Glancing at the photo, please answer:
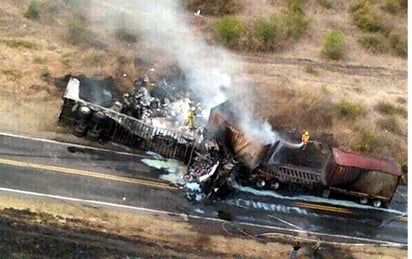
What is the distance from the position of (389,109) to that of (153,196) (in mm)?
14838

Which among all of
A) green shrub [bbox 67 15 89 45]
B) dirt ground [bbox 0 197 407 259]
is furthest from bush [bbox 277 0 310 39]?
dirt ground [bbox 0 197 407 259]

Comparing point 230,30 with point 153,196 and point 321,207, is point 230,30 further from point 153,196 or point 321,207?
point 153,196

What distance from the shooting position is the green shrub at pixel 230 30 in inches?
1464

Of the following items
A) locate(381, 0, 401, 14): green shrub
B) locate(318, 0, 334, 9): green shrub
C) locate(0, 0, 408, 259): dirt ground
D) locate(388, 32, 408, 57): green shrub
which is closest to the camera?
locate(0, 0, 408, 259): dirt ground

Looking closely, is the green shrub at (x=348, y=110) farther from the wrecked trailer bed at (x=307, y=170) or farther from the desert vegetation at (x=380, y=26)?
the desert vegetation at (x=380, y=26)

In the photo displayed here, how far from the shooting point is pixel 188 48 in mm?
36094

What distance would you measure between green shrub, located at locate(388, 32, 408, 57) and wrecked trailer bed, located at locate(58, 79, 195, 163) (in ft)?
59.1

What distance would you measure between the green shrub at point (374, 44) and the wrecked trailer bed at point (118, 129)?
16561 mm

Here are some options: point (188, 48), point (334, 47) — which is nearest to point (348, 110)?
point (334, 47)

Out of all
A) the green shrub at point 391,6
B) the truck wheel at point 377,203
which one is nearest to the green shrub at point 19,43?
the truck wheel at point 377,203

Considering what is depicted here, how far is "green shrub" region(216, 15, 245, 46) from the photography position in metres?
37.2

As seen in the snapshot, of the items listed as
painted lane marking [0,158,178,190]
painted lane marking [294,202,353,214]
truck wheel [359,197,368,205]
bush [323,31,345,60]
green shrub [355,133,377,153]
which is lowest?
painted lane marking [0,158,178,190]

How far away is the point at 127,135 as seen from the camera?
28.5 meters

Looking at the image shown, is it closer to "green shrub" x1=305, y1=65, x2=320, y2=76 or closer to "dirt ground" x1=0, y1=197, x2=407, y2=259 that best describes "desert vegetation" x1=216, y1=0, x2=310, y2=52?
"green shrub" x1=305, y1=65, x2=320, y2=76
